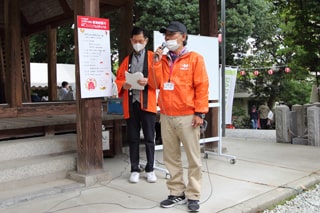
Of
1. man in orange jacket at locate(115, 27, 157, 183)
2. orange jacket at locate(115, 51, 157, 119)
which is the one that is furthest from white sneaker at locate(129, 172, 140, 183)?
orange jacket at locate(115, 51, 157, 119)

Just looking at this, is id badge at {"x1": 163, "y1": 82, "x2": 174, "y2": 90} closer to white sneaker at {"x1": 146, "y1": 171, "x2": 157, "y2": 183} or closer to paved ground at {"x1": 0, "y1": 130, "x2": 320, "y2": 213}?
paved ground at {"x1": 0, "y1": 130, "x2": 320, "y2": 213}

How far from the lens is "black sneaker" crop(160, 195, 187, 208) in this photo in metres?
3.71

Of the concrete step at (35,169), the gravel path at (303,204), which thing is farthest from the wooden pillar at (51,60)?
the gravel path at (303,204)

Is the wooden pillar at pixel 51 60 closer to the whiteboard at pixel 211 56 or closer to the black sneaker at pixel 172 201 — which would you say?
the whiteboard at pixel 211 56

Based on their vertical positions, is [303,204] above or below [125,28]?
below

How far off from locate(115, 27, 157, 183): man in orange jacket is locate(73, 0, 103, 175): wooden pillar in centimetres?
41

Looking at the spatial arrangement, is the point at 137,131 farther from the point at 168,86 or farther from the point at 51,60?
the point at 51,60

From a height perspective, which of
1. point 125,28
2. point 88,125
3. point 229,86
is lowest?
point 88,125

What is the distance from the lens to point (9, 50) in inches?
276

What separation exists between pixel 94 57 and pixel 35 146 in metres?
1.53

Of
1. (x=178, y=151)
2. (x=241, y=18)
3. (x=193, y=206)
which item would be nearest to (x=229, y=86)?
(x=178, y=151)

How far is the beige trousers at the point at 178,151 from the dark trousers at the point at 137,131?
33.4 inches

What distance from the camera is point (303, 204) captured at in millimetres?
4293

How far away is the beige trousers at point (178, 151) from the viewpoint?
3615mm
